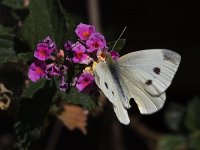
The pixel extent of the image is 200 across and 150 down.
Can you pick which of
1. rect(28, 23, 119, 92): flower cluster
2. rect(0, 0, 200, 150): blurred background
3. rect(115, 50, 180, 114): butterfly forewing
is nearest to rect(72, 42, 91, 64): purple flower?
rect(28, 23, 119, 92): flower cluster

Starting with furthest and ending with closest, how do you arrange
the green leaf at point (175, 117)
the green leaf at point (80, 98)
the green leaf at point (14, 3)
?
1. the green leaf at point (175, 117)
2. the green leaf at point (14, 3)
3. the green leaf at point (80, 98)

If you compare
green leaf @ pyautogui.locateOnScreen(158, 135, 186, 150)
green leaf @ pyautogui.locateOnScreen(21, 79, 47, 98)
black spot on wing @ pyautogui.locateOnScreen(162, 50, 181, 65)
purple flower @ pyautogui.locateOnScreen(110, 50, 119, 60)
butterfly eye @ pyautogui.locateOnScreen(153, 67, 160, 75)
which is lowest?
green leaf @ pyautogui.locateOnScreen(158, 135, 186, 150)

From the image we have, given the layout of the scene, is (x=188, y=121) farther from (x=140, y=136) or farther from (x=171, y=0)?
(x=171, y=0)

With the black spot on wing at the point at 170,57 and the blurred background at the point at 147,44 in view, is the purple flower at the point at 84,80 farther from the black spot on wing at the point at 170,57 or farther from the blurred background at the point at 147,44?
the blurred background at the point at 147,44

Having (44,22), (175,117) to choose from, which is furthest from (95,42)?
(175,117)

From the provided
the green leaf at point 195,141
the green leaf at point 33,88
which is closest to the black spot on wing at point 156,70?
the green leaf at point 33,88

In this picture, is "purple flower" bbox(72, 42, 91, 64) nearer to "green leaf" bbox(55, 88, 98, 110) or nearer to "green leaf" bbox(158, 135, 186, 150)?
"green leaf" bbox(55, 88, 98, 110)

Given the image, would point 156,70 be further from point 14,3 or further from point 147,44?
point 147,44
